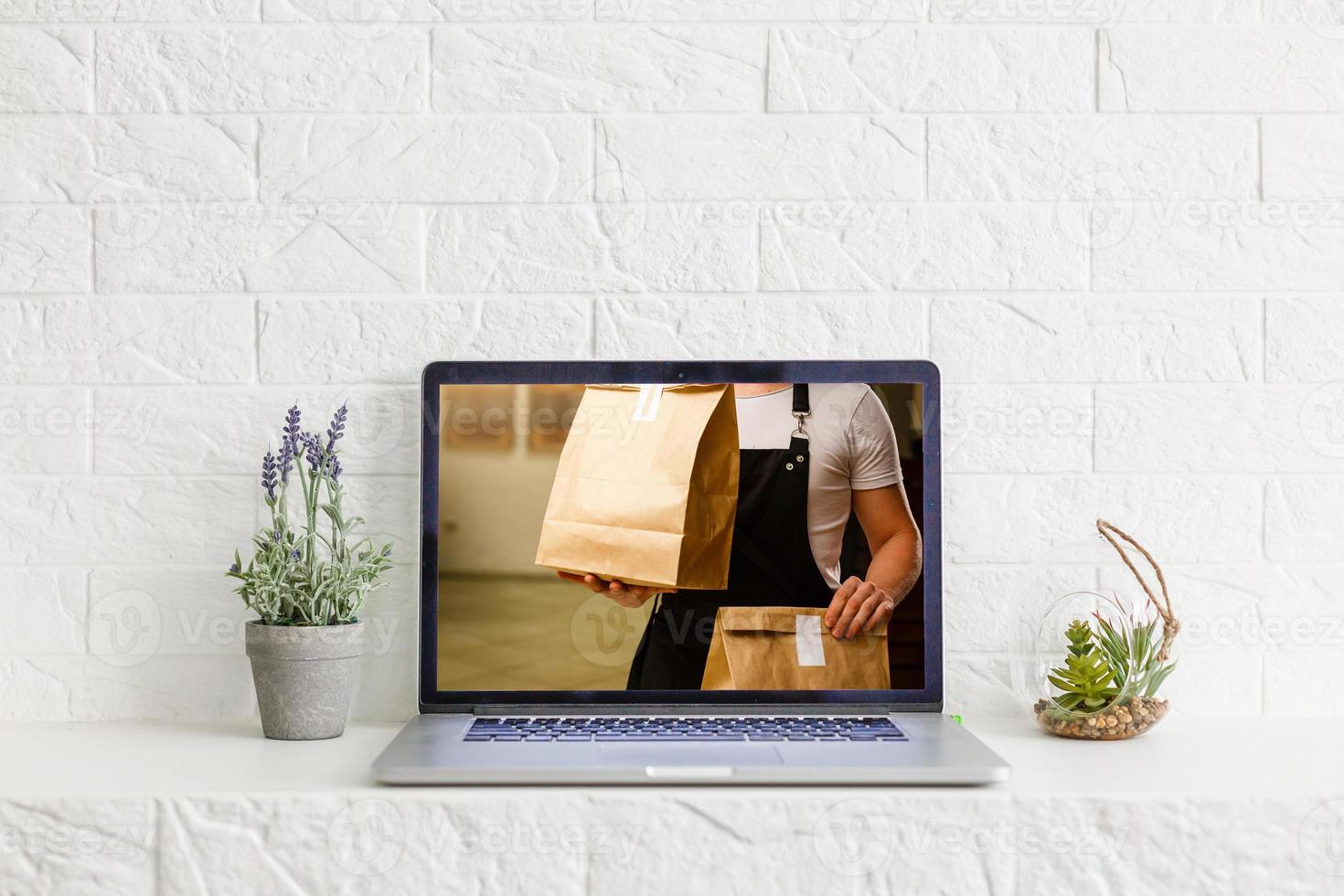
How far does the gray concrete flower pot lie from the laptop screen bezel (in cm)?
9

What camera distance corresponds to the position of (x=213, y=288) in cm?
111

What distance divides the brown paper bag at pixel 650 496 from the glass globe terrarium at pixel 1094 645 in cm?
34

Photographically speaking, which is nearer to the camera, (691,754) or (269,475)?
(691,754)

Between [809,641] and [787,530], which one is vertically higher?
[787,530]

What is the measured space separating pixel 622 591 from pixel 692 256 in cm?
38

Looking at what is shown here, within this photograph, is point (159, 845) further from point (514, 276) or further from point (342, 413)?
point (514, 276)

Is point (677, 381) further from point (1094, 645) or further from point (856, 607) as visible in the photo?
point (1094, 645)

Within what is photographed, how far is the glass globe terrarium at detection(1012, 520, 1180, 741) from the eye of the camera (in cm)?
98

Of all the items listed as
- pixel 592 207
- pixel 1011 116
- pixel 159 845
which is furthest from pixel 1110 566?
pixel 159 845

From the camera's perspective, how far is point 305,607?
3.25 feet

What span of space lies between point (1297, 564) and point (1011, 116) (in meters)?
0.60

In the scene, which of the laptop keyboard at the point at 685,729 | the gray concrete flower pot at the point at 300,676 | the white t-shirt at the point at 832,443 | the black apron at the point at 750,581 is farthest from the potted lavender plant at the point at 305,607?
the white t-shirt at the point at 832,443

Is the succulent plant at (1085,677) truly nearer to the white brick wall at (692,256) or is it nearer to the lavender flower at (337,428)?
the white brick wall at (692,256)

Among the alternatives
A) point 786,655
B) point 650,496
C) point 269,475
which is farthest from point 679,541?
point 269,475
